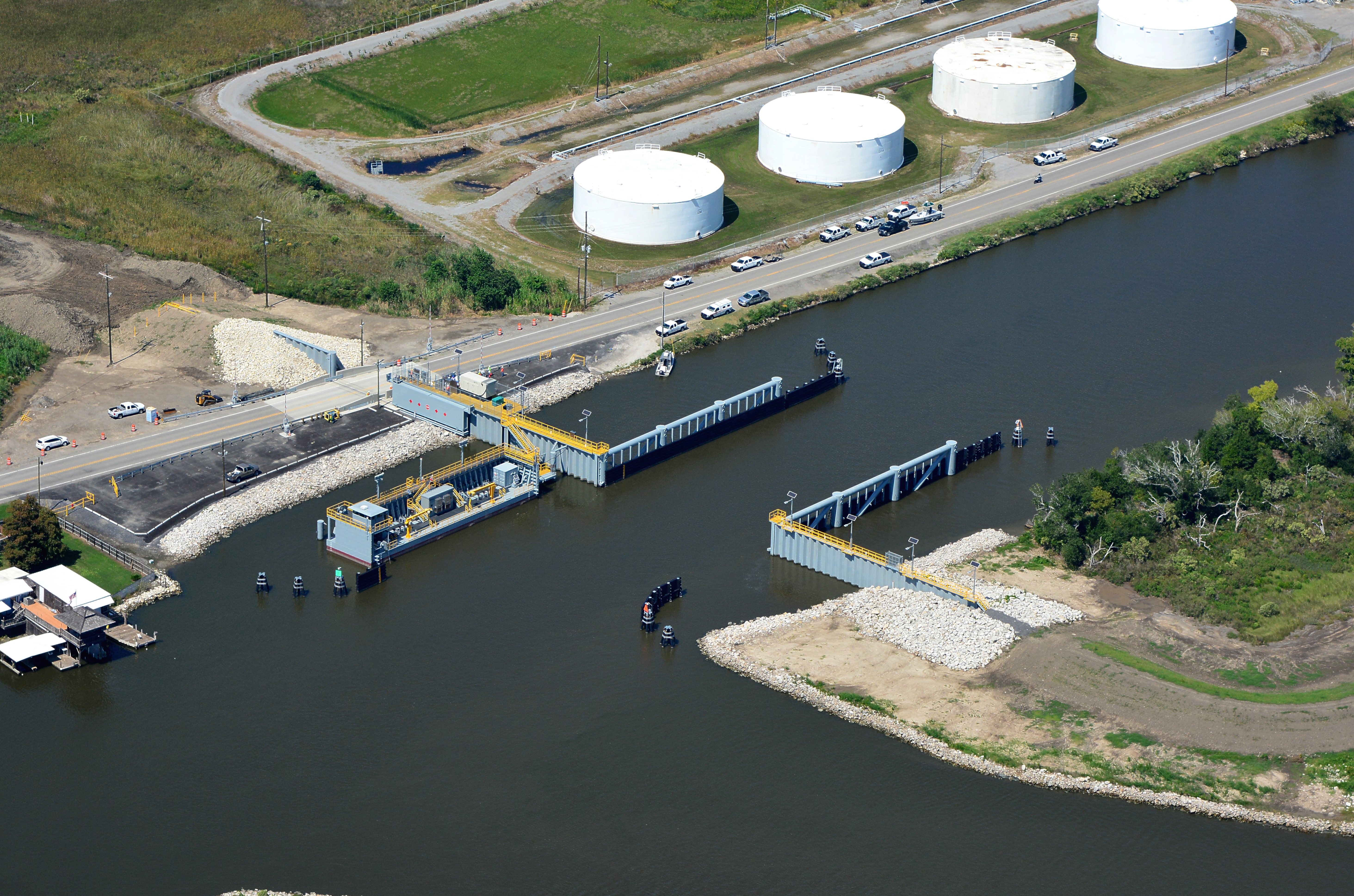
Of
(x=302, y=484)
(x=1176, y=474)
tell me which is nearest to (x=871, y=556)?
(x=1176, y=474)

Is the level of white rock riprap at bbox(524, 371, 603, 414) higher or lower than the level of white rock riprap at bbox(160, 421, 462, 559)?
higher

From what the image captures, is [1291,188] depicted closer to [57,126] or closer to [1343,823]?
[1343,823]

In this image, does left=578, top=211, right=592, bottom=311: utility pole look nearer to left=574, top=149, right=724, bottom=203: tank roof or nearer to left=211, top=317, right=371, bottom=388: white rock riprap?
left=574, top=149, right=724, bottom=203: tank roof

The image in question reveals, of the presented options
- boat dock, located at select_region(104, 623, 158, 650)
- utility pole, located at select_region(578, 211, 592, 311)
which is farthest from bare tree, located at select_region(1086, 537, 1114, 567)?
boat dock, located at select_region(104, 623, 158, 650)

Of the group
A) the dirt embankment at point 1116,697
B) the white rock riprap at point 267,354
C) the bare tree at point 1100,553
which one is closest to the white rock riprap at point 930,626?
the dirt embankment at point 1116,697

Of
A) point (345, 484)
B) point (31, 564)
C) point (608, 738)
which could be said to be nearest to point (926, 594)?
point (608, 738)

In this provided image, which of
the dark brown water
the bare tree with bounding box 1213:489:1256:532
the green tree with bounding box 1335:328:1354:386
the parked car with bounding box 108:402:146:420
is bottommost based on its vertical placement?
the dark brown water

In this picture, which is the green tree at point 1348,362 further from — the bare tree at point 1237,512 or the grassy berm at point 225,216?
the grassy berm at point 225,216
